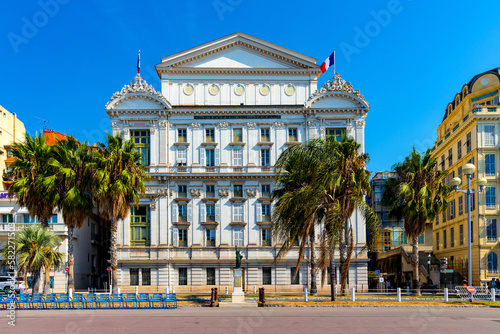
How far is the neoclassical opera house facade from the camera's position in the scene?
57.4m

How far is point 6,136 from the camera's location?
71.6m

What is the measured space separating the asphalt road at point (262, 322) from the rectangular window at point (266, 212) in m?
25.9

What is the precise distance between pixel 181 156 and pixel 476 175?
30997 millimetres

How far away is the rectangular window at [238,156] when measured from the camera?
194ft

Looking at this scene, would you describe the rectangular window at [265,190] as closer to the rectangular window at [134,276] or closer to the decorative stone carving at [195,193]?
the decorative stone carving at [195,193]

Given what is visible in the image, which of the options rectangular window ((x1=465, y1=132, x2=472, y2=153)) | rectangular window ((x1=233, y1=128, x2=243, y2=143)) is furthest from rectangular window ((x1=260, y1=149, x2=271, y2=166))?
rectangular window ((x1=465, y1=132, x2=472, y2=153))

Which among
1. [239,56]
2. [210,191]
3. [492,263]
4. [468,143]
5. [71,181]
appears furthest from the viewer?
[468,143]

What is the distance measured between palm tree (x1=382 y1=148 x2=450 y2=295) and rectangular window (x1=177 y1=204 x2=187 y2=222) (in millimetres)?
20891

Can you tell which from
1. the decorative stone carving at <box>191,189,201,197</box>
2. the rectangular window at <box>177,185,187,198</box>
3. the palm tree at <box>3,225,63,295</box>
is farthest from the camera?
the rectangular window at <box>177,185,187,198</box>

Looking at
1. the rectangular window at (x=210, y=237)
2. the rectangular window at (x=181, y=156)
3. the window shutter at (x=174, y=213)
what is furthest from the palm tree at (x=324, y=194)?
the window shutter at (x=174, y=213)

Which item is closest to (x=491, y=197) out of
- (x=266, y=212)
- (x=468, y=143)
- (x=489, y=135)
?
(x=489, y=135)

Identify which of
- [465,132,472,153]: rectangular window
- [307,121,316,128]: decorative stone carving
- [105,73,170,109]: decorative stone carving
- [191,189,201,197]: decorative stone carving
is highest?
[105,73,170,109]: decorative stone carving

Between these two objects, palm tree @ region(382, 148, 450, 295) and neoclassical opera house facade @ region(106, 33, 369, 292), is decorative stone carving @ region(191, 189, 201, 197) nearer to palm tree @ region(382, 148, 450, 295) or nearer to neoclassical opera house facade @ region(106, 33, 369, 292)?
neoclassical opera house facade @ region(106, 33, 369, 292)

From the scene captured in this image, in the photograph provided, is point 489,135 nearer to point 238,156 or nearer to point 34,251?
point 238,156
